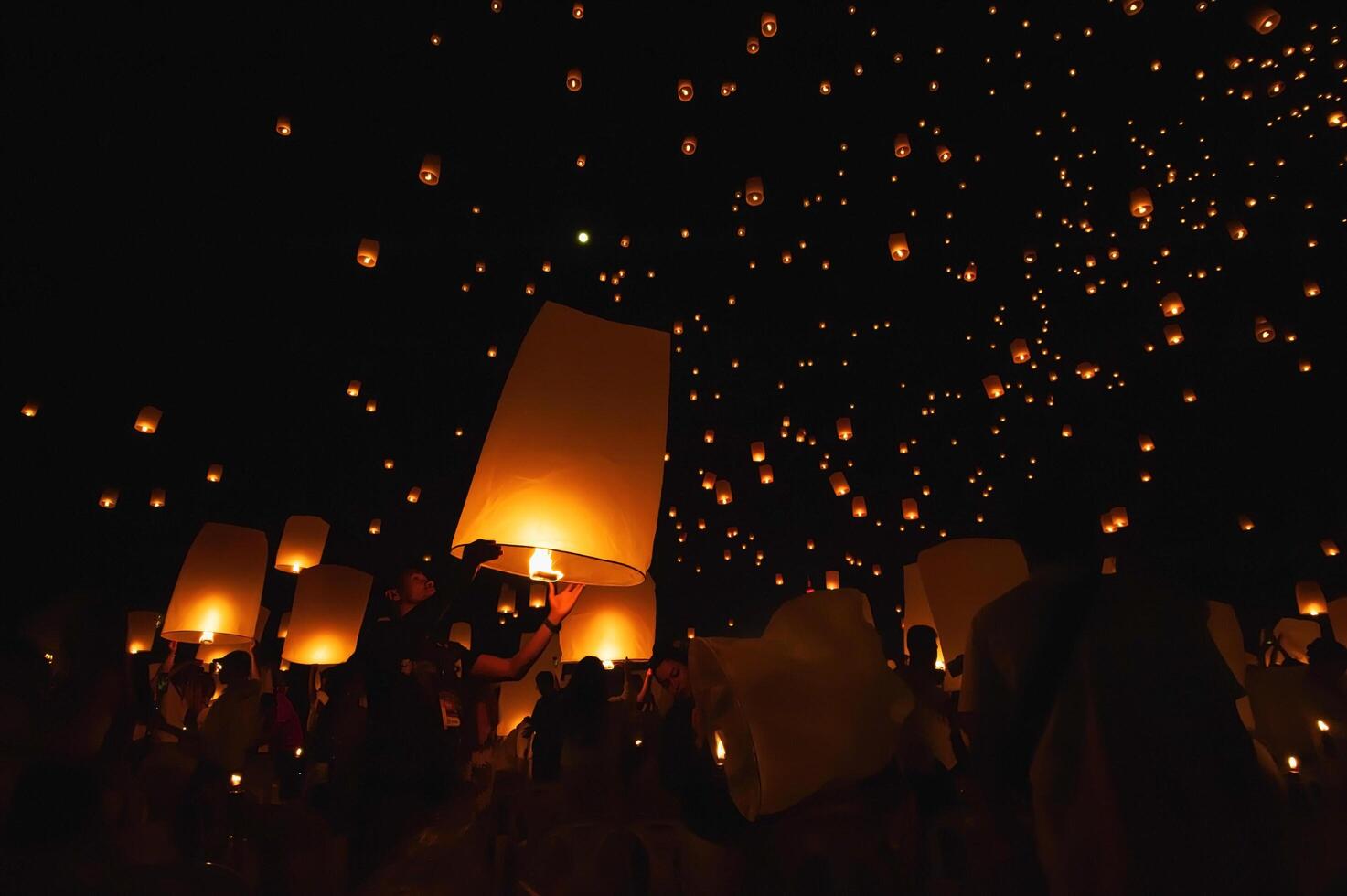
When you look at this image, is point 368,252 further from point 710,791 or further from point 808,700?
point 808,700

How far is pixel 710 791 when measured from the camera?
6.01 feet

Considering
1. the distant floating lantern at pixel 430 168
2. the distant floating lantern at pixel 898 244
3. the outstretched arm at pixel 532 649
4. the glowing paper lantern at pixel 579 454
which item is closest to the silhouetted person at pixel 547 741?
the outstretched arm at pixel 532 649

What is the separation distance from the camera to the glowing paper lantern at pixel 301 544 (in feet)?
23.8

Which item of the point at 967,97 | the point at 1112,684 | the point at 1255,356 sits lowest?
the point at 1112,684

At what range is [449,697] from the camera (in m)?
3.11

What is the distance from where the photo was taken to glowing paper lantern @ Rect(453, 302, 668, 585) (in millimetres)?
1941

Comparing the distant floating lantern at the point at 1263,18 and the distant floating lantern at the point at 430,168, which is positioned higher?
the distant floating lantern at the point at 1263,18

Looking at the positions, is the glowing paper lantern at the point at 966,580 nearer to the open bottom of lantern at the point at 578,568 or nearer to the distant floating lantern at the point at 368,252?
the open bottom of lantern at the point at 578,568

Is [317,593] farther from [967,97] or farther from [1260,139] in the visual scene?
[1260,139]

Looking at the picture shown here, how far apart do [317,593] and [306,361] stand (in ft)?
17.1

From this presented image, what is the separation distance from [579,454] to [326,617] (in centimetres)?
387

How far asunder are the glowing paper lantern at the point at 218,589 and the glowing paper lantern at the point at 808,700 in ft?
14.4

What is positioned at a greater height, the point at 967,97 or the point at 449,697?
the point at 967,97

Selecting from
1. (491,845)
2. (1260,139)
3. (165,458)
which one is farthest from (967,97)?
(165,458)
